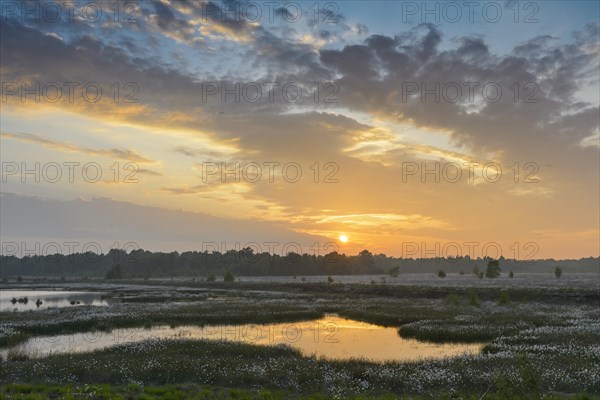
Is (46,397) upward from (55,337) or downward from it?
upward

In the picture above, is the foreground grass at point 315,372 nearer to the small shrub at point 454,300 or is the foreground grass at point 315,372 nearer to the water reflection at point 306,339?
the water reflection at point 306,339

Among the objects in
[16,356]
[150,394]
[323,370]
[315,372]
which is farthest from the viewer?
[16,356]

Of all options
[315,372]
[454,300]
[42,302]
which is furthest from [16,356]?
[42,302]

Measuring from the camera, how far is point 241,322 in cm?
→ 4488

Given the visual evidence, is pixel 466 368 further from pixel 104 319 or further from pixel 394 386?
pixel 104 319

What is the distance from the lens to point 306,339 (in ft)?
112

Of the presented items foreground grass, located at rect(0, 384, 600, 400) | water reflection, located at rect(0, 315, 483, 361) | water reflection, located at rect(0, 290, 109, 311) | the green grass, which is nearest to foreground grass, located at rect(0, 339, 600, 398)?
the green grass

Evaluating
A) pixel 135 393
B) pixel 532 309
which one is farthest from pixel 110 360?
pixel 532 309

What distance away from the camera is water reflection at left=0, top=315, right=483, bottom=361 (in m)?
28.3

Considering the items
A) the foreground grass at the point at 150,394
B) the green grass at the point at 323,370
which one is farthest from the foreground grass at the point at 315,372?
the foreground grass at the point at 150,394

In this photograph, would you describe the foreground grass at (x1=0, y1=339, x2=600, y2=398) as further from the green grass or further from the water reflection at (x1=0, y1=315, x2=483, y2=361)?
the water reflection at (x1=0, y1=315, x2=483, y2=361)

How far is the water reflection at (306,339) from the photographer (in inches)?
1115

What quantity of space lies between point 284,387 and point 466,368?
8.70 m

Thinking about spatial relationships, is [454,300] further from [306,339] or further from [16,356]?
[16,356]
